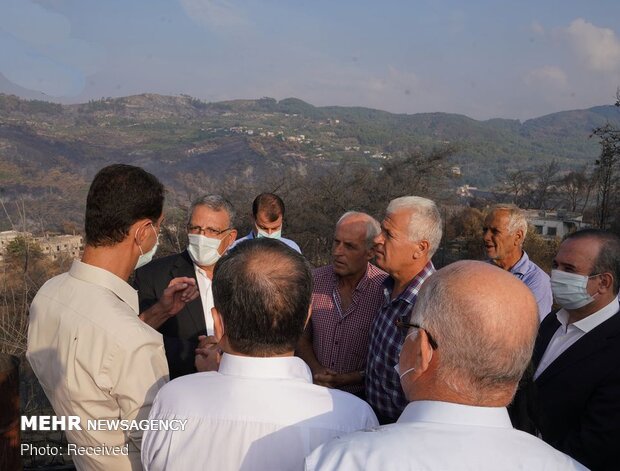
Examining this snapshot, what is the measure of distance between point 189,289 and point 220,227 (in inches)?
44.1

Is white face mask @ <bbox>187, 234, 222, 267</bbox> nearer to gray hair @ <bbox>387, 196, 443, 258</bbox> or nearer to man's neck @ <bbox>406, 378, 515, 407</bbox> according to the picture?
gray hair @ <bbox>387, 196, 443, 258</bbox>

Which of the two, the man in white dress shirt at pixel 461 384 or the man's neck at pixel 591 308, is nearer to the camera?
the man in white dress shirt at pixel 461 384

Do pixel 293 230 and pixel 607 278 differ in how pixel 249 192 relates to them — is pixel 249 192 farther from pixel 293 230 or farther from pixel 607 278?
pixel 607 278

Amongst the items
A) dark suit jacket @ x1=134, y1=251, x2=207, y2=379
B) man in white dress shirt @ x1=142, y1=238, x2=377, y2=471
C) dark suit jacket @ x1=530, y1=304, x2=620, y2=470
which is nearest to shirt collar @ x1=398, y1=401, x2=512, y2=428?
man in white dress shirt @ x1=142, y1=238, x2=377, y2=471

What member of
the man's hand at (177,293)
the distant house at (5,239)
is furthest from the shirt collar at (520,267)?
the distant house at (5,239)

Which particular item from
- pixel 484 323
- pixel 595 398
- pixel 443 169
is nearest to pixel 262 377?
pixel 484 323

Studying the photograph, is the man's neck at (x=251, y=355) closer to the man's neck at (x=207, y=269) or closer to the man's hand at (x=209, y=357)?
the man's hand at (x=209, y=357)

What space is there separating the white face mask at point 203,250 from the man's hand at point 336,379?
113 cm

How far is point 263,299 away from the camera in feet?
5.57

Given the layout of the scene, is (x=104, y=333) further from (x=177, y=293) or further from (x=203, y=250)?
(x=203, y=250)

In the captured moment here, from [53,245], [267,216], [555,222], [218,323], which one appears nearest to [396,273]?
[218,323]

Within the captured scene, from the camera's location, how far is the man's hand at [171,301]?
275 cm

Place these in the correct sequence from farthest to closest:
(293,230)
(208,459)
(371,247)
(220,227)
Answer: (293,230), (220,227), (371,247), (208,459)

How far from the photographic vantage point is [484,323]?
1.42 m
